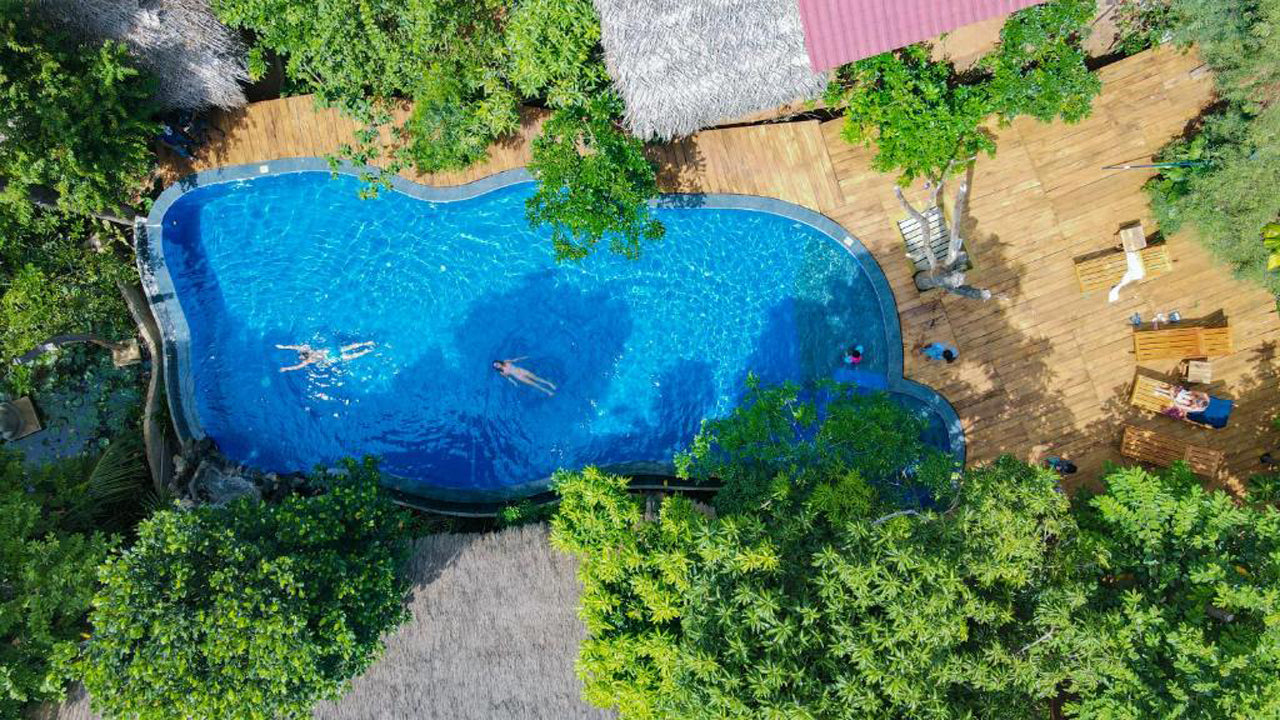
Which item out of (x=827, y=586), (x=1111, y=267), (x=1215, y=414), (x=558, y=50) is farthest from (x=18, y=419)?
(x=1215, y=414)

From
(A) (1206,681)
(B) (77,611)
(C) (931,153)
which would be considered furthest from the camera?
(C) (931,153)

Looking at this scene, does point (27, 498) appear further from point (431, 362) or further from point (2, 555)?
point (431, 362)

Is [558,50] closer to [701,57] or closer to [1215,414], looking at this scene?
[701,57]

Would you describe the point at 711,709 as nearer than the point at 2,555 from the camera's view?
Yes

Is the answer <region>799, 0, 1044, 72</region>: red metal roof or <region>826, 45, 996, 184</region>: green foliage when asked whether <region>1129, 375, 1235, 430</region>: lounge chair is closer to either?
<region>826, 45, 996, 184</region>: green foliage

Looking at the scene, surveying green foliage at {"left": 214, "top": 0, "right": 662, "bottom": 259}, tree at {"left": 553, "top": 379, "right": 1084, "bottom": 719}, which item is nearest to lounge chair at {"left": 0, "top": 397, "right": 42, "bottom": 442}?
green foliage at {"left": 214, "top": 0, "right": 662, "bottom": 259}

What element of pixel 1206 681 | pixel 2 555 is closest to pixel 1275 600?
pixel 1206 681

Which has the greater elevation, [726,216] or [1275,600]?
[726,216]
